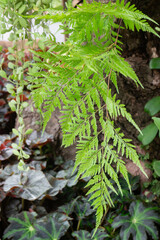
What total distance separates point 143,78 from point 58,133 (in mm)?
623

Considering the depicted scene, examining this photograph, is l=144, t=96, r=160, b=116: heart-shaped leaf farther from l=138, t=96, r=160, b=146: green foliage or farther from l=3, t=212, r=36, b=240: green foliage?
l=3, t=212, r=36, b=240: green foliage

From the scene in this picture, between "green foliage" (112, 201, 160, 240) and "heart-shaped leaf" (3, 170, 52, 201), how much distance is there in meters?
0.39

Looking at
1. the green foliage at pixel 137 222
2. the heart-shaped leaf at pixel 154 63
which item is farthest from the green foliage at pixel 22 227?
the heart-shaped leaf at pixel 154 63

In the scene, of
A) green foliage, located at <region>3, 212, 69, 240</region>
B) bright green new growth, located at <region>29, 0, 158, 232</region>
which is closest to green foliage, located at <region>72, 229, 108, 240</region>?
green foliage, located at <region>3, 212, 69, 240</region>

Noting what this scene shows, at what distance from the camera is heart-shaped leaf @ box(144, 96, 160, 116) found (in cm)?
102

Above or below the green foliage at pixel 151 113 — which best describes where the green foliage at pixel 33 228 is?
below

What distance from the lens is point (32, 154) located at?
1.37 meters

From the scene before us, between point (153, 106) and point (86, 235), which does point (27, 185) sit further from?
point (153, 106)

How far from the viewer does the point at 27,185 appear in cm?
110

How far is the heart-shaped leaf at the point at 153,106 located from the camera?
1.02m

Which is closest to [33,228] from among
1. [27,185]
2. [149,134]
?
[27,185]

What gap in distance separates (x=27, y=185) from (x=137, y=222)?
22.0 inches

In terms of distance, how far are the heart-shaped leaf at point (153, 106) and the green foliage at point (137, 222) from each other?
1.48ft

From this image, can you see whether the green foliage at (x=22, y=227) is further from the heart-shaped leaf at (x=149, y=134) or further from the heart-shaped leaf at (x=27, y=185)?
the heart-shaped leaf at (x=149, y=134)
